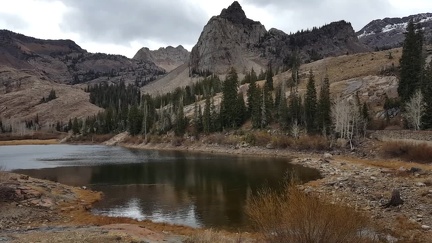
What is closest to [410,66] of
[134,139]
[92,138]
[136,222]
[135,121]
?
[136,222]

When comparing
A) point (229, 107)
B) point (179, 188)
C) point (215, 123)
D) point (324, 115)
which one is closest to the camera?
point (179, 188)

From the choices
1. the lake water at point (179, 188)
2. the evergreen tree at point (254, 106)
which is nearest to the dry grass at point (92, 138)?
the evergreen tree at point (254, 106)

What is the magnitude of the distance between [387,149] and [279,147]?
32.8 metres

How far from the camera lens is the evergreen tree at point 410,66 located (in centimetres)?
9206

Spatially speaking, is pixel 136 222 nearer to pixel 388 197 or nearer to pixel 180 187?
pixel 180 187

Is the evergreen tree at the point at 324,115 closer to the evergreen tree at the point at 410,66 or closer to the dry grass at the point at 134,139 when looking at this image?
the evergreen tree at the point at 410,66

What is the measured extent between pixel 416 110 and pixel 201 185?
53.1 m

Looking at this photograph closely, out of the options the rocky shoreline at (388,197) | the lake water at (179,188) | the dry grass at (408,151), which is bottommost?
the lake water at (179,188)

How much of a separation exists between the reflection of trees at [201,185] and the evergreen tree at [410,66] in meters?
47.2

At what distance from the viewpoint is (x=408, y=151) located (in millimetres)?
65312

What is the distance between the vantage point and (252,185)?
48.7m

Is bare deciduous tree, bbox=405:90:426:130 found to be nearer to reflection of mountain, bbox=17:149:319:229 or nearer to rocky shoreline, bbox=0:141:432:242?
reflection of mountain, bbox=17:149:319:229

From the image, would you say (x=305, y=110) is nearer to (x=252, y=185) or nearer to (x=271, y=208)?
(x=252, y=185)

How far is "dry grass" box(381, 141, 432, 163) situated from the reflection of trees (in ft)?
59.6
